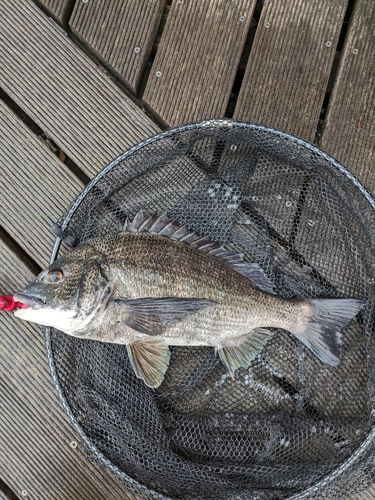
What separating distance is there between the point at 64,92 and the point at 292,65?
1.38 m

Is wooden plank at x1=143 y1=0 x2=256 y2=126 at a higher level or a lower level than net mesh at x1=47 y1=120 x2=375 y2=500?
higher

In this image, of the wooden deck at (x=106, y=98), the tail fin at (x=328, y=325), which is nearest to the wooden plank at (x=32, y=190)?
the wooden deck at (x=106, y=98)

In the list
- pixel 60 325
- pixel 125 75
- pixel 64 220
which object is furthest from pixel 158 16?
pixel 60 325

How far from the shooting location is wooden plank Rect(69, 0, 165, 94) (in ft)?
8.79

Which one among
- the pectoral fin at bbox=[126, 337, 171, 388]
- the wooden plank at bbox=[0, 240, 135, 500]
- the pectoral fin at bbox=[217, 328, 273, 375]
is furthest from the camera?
the wooden plank at bbox=[0, 240, 135, 500]

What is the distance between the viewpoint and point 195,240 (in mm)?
2166

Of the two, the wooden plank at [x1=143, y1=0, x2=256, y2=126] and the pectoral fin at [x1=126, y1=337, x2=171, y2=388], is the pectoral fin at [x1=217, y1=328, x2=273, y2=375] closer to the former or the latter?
the pectoral fin at [x1=126, y1=337, x2=171, y2=388]

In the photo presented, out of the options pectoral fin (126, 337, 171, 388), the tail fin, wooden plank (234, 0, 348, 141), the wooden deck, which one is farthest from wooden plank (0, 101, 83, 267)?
the tail fin

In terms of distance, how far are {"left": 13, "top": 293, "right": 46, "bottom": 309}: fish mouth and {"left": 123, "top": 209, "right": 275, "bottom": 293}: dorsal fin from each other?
52 cm

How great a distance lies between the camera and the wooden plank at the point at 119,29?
105 inches

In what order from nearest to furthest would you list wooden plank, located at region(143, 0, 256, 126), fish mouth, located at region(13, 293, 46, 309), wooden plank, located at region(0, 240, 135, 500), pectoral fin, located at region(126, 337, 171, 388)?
fish mouth, located at region(13, 293, 46, 309)
pectoral fin, located at region(126, 337, 171, 388)
wooden plank, located at region(0, 240, 135, 500)
wooden plank, located at region(143, 0, 256, 126)

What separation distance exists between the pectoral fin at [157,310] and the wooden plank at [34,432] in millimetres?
854

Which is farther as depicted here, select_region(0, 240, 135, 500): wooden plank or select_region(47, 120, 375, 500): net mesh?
select_region(0, 240, 135, 500): wooden plank

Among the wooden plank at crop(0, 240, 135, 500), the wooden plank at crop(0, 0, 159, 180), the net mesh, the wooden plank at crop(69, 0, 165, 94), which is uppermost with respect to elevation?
the wooden plank at crop(69, 0, 165, 94)
